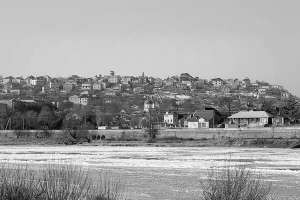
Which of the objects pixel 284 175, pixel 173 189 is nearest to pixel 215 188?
pixel 173 189

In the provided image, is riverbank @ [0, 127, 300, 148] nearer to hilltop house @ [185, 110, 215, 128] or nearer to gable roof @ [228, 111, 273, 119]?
gable roof @ [228, 111, 273, 119]

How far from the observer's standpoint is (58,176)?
52.2 feet

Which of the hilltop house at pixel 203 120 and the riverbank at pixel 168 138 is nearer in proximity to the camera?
the riverbank at pixel 168 138

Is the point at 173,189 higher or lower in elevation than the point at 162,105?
lower

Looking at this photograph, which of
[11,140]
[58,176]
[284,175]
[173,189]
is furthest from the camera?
[11,140]

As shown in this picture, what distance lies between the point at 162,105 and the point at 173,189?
6632 inches

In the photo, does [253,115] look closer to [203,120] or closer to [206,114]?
[203,120]

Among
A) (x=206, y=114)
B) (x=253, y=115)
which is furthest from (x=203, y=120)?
(x=253, y=115)

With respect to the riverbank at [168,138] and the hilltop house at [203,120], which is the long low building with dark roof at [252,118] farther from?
the riverbank at [168,138]

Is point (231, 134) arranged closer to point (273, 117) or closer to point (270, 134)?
point (270, 134)

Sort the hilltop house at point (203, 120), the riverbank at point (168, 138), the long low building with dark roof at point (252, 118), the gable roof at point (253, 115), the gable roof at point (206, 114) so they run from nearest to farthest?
the riverbank at point (168, 138) → the long low building with dark roof at point (252, 118) → the gable roof at point (253, 115) → the hilltop house at point (203, 120) → the gable roof at point (206, 114)

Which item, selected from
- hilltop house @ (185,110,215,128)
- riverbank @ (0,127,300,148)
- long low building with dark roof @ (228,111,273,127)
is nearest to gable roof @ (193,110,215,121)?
hilltop house @ (185,110,215,128)

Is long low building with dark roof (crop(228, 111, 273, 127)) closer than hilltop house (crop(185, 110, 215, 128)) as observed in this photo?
Yes

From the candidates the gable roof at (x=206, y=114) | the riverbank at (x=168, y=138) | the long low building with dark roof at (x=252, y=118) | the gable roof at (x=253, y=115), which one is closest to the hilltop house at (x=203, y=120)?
the gable roof at (x=206, y=114)
